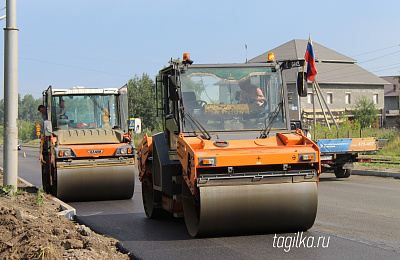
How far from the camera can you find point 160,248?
24.4 feet

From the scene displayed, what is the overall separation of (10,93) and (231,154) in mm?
6841

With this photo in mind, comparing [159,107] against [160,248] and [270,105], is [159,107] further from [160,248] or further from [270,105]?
[160,248]

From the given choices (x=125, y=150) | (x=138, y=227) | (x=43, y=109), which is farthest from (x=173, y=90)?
(x=43, y=109)

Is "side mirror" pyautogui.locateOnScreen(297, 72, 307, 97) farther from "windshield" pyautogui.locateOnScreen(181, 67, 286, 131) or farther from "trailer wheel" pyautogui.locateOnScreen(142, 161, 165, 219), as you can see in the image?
"trailer wheel" pyautogui.locateOnScreen(142, 161, 165, 219)

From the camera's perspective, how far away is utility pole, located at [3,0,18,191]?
12.2 metres

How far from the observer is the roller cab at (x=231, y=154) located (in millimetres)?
7336

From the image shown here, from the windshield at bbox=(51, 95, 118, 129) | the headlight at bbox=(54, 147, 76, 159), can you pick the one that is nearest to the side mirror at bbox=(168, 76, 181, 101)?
the headlight at bbox=(54, 147, 76, 159)

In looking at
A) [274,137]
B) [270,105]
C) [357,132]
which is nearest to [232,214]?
[274,137]

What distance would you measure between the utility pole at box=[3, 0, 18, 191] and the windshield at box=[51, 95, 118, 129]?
2.29 metres

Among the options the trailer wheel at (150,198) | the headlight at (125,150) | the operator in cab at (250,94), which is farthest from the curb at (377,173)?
the operator in cab at (250,94)

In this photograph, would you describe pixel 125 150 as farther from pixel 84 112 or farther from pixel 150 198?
pixel 150 198

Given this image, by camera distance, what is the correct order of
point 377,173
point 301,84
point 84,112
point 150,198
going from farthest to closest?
point 377,173, point 84,112, point 150,198, point 301,84

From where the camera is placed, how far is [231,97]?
344 inches

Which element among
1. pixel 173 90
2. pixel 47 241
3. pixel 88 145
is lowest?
pixel 47 241
